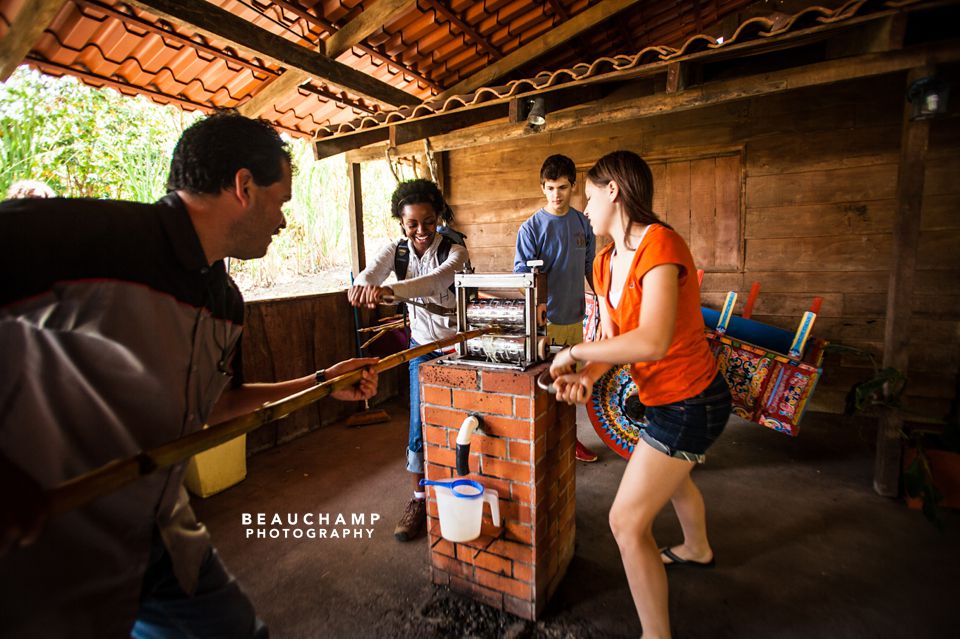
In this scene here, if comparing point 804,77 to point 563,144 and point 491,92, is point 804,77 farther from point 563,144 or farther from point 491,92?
point 563,144

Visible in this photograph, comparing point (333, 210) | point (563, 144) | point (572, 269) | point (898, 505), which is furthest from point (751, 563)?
point (333, 210)

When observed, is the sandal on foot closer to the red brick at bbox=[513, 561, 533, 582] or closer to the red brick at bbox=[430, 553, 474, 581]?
the red brick at bbox=[513, 561, 533, 582]

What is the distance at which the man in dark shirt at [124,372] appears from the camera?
0.93m

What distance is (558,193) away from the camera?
353 centimetres

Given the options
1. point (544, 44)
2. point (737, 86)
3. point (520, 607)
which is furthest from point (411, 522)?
point (544, 44)

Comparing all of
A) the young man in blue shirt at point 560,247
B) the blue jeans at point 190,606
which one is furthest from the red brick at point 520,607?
the young man in blue shirt at point 560,247

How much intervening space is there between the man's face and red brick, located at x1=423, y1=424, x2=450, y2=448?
1184mm

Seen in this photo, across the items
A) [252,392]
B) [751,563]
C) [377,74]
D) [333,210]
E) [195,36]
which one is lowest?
[751,563]

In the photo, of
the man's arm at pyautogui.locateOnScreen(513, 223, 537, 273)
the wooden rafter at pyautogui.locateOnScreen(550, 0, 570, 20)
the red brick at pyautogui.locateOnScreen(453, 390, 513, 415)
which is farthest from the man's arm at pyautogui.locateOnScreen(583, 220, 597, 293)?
the wooden rafter at pyautogui.locateOnScreen(550, 0, 570, 20)

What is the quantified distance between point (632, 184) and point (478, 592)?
2104mm

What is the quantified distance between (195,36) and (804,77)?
4537 millimetres

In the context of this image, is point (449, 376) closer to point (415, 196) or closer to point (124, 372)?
point (124, 372)

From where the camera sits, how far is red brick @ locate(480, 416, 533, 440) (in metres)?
1.99

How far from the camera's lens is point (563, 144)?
5750mm
